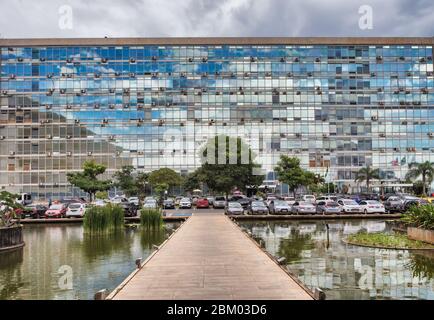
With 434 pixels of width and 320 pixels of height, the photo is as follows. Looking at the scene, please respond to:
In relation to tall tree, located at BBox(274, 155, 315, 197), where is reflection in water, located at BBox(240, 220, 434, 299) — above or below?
below

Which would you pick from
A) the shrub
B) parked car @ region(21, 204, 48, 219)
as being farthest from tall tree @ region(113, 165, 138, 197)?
the shrub

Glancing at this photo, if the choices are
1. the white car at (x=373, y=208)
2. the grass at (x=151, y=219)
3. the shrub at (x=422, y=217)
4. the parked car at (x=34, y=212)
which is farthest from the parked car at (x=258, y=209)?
the shrub at (x=422, y=217)

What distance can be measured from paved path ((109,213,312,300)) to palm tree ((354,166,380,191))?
75.0 metres

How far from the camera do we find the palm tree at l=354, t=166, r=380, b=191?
92.6 metres

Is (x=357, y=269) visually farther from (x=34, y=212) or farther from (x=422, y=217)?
(x=34, y=212)

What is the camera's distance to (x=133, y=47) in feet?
316

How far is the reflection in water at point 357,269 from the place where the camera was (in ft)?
43.7

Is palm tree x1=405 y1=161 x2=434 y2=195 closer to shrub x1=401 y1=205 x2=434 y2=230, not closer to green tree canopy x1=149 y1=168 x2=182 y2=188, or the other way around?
green tree canopy x1=149 y1=168 x2=182 y2=188

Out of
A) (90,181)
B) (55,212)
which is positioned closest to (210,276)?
(55,212)

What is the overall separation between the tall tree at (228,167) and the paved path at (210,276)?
50.3 m

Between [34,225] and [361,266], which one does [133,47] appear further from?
[361,266]

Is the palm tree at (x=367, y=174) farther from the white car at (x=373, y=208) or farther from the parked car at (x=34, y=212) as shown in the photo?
the parked car at (x=34, y=212)
